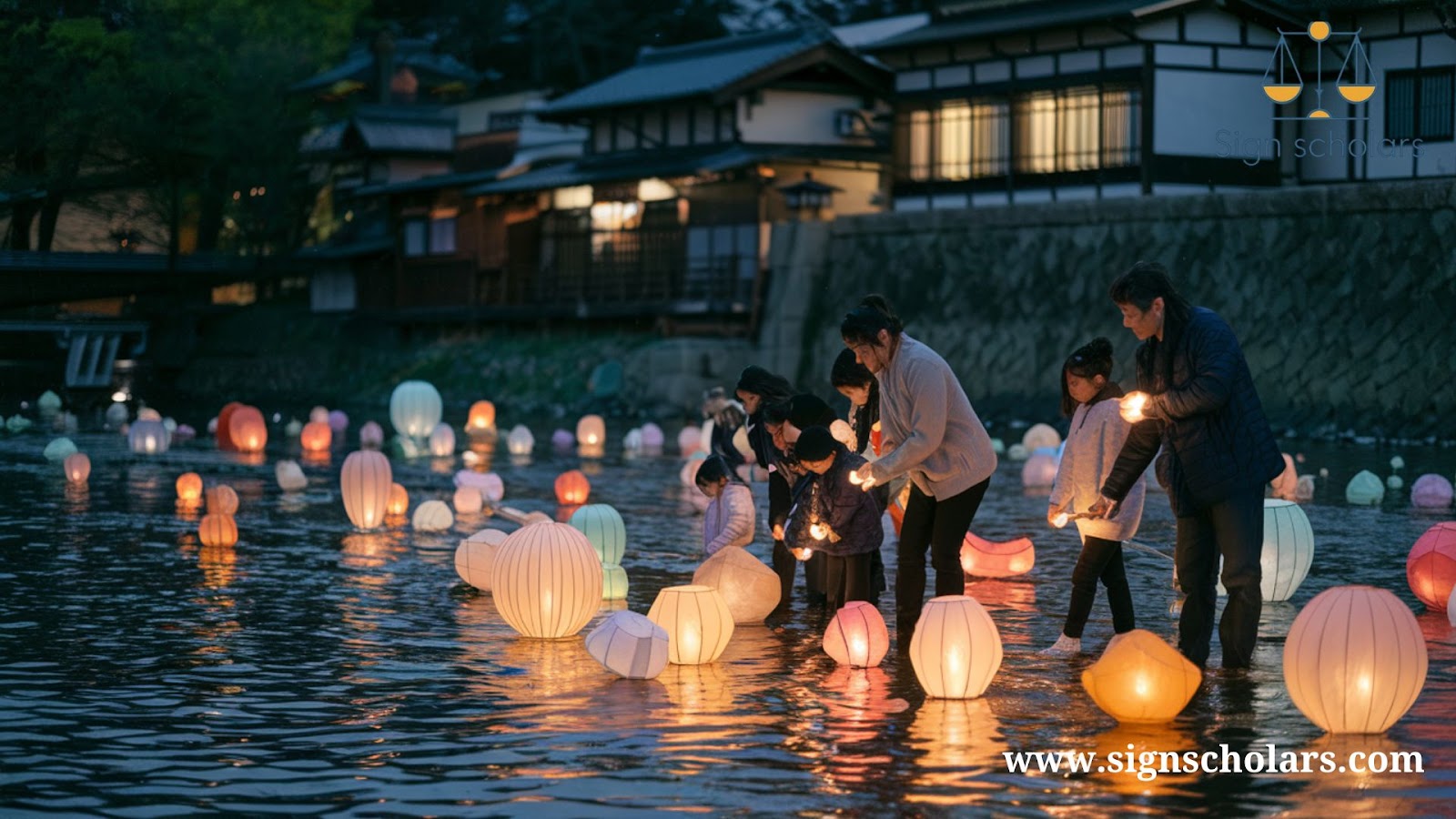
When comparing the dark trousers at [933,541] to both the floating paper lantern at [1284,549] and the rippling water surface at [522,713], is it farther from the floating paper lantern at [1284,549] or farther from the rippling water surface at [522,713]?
the floating paper lantern at [1284,549]

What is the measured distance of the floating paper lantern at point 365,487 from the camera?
627 inches

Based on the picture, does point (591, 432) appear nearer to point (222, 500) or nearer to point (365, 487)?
point (222, 500)

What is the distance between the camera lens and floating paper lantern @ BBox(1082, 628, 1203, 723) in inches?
296

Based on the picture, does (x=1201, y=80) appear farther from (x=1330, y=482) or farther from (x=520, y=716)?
(x=520, y=716)

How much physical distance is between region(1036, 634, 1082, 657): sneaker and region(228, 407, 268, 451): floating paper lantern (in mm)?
20777

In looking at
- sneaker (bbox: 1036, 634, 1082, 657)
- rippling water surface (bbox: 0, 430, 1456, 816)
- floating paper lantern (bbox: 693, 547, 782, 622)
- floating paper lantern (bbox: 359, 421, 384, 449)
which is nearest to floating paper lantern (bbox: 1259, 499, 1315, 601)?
rippling water surface (bbox: 0, 430, 1456, 816)

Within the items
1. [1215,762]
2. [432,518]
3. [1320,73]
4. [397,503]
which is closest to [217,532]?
[432,518]

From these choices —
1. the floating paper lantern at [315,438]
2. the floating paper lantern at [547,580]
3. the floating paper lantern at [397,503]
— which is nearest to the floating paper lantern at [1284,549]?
the floating paper lantern at [547,580]

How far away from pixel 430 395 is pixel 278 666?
67.4 ft

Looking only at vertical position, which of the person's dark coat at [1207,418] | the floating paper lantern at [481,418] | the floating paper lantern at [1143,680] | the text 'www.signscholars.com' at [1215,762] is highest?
the person's dark coat at [1207,418]

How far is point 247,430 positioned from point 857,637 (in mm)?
20923

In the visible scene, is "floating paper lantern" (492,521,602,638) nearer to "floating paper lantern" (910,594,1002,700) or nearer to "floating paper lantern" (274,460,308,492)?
"floating paper lantern" (910,594,1002,700)

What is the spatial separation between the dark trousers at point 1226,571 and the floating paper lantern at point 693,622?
7.56ft

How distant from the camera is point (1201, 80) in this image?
34.4 metres
